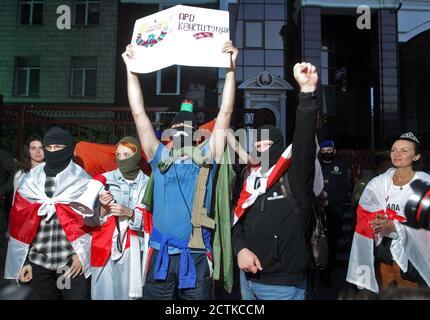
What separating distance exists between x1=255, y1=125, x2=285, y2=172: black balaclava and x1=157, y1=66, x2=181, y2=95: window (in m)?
9.74

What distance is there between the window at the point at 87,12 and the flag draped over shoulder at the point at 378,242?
12056mm

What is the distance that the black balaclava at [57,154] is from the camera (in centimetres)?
312

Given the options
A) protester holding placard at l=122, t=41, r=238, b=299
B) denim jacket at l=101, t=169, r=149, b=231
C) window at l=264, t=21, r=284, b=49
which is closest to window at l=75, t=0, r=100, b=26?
window at l=264, t=21, r=284, b=49

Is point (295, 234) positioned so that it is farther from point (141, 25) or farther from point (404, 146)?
point (141, 25)

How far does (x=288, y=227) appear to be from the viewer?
2.49m

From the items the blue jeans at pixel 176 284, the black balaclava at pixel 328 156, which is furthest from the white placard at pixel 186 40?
the black balaclava at pixel 328 156

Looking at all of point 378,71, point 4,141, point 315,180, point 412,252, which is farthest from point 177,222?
point 378,71

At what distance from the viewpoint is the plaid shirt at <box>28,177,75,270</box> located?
299 centimetres

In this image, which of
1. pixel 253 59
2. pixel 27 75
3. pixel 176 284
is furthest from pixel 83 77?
pixel 176 284

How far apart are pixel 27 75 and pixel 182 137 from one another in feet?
40.5

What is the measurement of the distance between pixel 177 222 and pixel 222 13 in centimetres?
150

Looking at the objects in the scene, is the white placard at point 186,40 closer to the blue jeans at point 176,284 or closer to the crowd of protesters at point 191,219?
the crowd of protesters at point 191,219

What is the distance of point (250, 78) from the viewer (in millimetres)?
12195

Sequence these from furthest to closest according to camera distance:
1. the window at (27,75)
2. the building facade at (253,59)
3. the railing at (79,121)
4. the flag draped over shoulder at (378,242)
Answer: the window at (27,75), the building facade at (253,59), the railing at (79,121), the flag draped over shoulder at (378,242)
